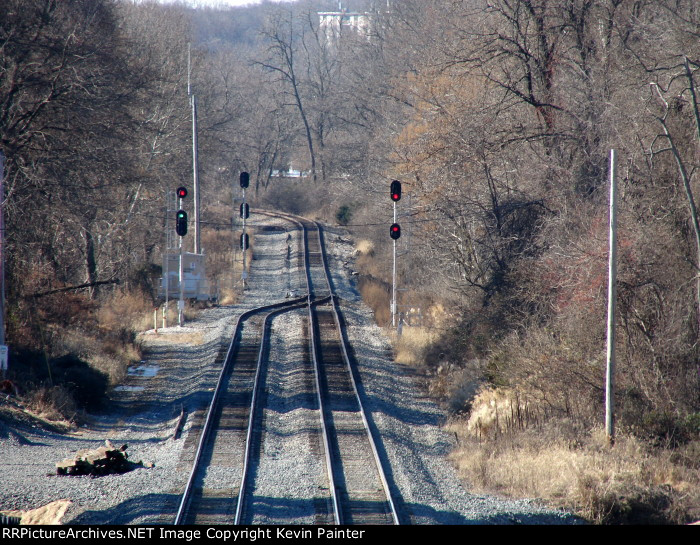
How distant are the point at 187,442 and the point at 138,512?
3.73 metres

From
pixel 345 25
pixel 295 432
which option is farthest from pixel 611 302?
pixel 345 25

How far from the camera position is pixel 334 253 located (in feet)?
136

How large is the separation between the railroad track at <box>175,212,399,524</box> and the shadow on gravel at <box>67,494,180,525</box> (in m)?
0.19

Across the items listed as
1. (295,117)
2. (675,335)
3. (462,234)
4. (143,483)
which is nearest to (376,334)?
(462,234)

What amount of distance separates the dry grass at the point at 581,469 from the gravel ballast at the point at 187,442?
1.52 ft

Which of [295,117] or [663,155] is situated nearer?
[663,155]

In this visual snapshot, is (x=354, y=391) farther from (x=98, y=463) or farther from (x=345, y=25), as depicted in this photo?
(x=345, y=25)

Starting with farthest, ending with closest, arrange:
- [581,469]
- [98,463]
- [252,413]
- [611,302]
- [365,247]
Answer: [365,247] < [252,413] < [611,302] < [98,463] < [581,469]

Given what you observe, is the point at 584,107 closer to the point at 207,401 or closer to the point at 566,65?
the point at 566,65

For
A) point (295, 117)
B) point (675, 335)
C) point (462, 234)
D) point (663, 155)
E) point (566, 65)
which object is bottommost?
point (675, 335)

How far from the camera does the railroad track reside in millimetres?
9594

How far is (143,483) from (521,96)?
14289 mm

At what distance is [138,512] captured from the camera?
361 inches

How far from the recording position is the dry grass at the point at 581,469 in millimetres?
10008
